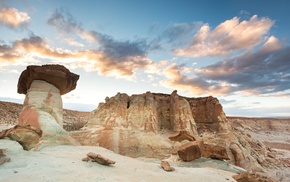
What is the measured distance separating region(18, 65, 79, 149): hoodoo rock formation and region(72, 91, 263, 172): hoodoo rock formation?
360 inches

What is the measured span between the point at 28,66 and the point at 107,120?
12.9 meters

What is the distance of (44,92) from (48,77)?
1084 millimetres

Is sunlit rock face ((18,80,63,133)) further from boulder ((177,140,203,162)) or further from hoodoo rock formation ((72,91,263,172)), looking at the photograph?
hoodoo rock formation ((72,91,263,172))

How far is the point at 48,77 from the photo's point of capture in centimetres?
1498

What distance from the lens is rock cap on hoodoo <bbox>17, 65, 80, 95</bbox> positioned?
1475cm

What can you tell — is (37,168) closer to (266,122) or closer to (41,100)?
(41,100)

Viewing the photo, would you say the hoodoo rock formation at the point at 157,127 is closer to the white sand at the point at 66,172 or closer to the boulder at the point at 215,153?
the boulder at the point at 215,153

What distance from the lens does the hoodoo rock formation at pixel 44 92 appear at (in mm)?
13377

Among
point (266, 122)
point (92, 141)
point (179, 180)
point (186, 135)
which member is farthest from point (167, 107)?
point (266, 122)

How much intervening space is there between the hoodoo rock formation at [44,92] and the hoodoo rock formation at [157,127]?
30.0 feet

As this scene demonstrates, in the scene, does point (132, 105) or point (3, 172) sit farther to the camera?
point (132, 105)

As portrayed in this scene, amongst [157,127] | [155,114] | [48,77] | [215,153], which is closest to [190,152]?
[215,153]

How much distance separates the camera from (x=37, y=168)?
6.02 m

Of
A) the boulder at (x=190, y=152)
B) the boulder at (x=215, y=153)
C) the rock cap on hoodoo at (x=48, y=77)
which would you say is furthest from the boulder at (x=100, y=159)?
the rock cap on hoodoo at (x=48, y=77)
